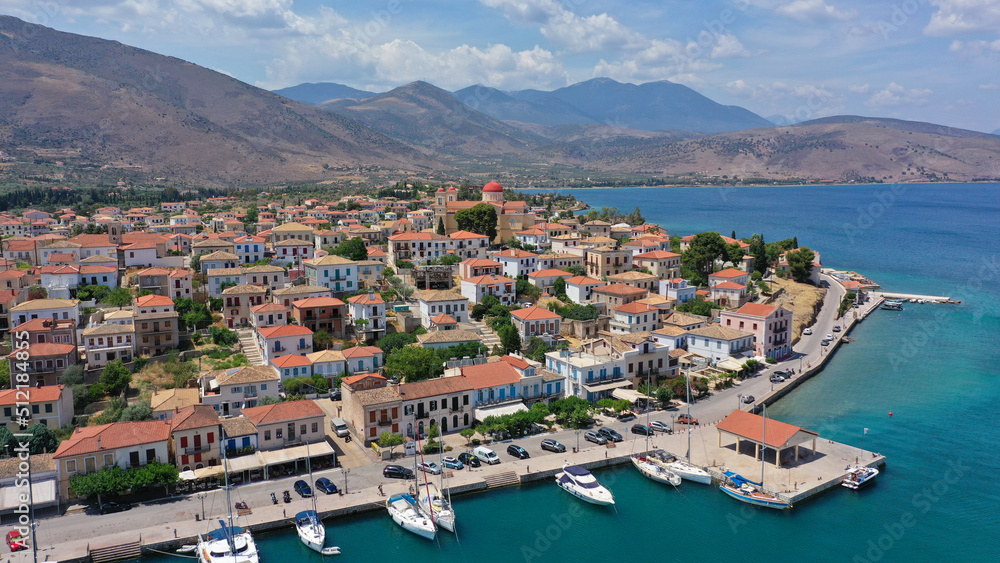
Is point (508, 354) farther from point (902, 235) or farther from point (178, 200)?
point (902, 235)

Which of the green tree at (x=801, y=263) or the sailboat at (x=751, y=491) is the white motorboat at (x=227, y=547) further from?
the green tree at (x=801, y=263)

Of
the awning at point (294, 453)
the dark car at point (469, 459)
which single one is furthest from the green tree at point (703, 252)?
the awning at point (294, 453)

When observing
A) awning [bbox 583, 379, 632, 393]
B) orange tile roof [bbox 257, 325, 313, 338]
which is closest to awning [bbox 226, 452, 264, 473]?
orange tile roof [bbox 257, 325, 313, 338]

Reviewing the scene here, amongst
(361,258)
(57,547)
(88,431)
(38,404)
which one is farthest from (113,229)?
(57,547)

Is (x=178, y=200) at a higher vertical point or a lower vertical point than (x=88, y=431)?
higher

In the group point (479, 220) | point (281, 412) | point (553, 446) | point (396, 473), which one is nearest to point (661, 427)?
point (553, 446)

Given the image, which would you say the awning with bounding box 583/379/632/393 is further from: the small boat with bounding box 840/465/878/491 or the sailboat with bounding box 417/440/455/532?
the sailboat with bounding box 417/440/455/532
